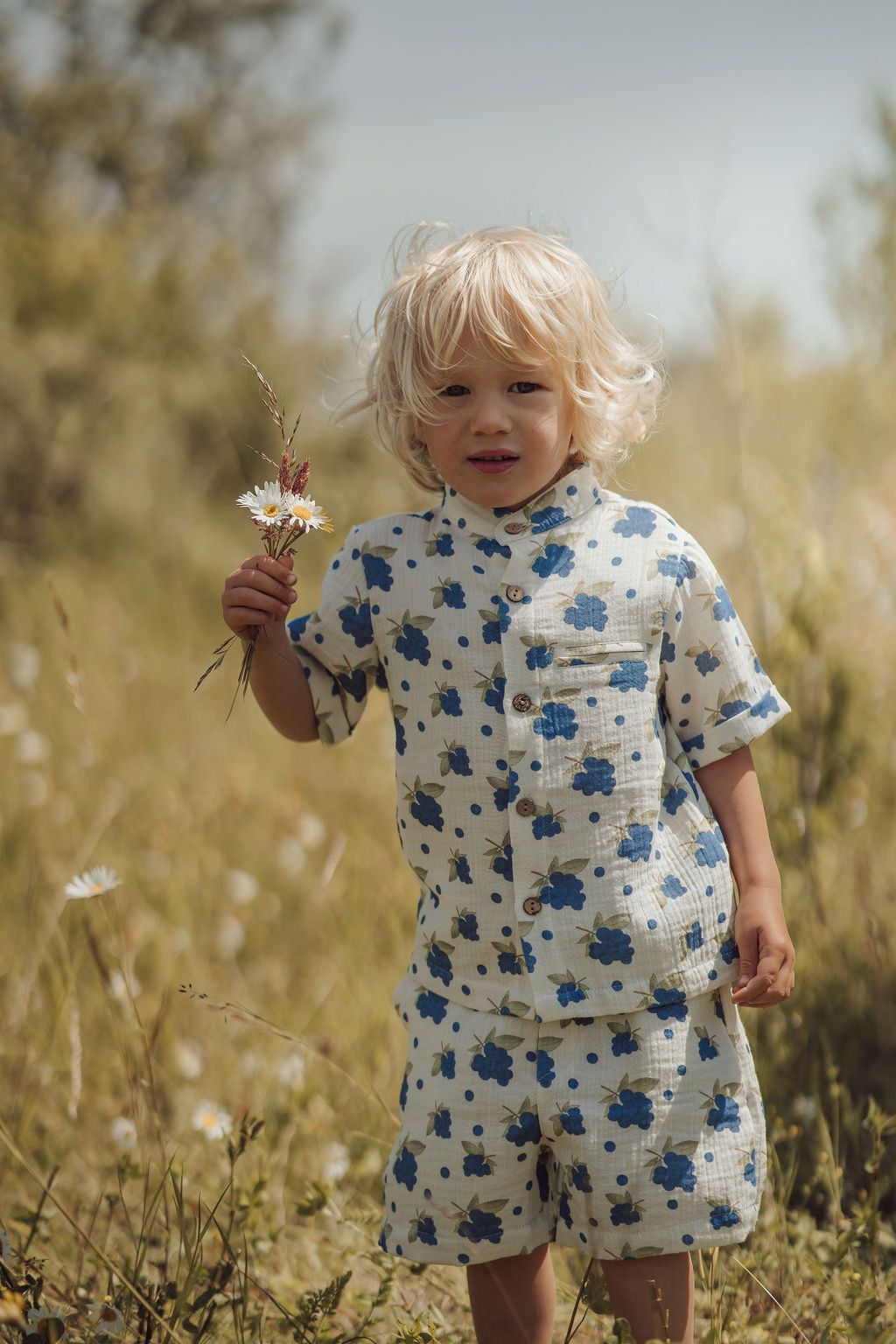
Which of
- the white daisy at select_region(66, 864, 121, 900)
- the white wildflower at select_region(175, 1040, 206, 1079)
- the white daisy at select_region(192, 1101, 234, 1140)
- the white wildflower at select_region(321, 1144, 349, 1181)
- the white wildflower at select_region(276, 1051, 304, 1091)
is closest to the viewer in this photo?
the white daisy at select_region(66, 864, 121, 900)

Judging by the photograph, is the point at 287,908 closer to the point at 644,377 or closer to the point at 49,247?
the point at 644,377

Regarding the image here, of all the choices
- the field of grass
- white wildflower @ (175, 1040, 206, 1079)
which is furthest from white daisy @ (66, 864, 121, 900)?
white wildflower @ (175, 1040, 206, 1079)

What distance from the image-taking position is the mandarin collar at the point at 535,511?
4.70ft

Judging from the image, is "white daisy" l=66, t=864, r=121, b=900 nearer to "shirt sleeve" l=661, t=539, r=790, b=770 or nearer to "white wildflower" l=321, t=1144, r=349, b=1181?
"white wildflower" l=321, t=1144, r=349, b=1181

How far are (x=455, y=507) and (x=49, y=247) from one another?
21.4ft

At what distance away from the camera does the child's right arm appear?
134 cm

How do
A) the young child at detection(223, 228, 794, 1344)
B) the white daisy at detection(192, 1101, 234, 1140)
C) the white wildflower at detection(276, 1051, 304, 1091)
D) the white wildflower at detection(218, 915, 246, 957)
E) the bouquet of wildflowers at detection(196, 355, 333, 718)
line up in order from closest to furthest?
the bouquet of wildflowers at detection(196, 355, 333, 718), the young child at detection(223, 228, 794, 1344), the white daisy at detection(192, 1101, 234, 1140), the white wildflower at detection(276, 1051, 304, 1091), the white wildflower at detection(218, 915, 246, 957)

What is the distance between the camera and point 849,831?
2881 millimetres

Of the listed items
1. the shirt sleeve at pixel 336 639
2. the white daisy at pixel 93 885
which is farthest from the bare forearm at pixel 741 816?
the white daisy at pixel 93 885

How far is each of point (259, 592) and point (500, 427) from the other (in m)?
0.35

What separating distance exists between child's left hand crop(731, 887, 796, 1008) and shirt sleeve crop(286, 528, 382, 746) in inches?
22.7

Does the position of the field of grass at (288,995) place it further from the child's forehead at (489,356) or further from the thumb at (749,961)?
the child's forehead at (489,356)

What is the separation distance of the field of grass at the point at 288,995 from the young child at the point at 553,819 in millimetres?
147

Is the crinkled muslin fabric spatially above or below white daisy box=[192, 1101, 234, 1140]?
above
